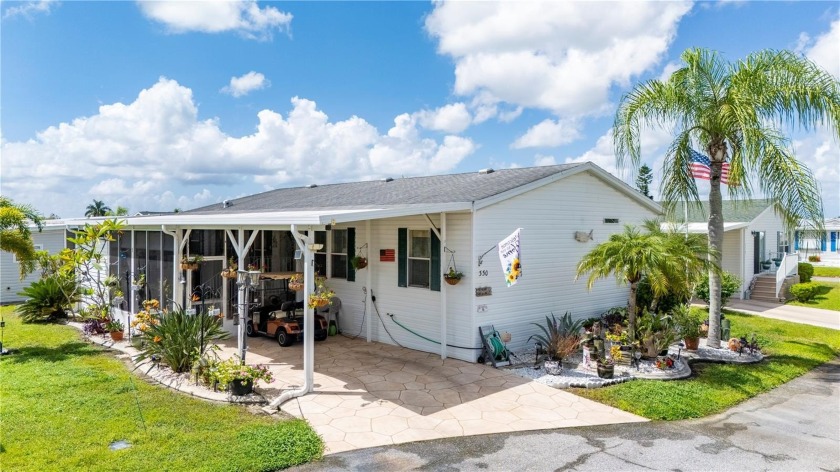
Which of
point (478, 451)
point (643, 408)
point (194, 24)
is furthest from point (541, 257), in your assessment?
point (194, 24)

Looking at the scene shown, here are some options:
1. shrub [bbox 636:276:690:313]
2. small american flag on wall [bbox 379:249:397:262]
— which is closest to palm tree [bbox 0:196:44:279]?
small american flag on wall [bbox 379:249:397:262]

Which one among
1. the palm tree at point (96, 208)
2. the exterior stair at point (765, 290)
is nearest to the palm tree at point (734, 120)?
the exterior stair at point (765, 290)

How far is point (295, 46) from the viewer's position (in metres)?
14.8

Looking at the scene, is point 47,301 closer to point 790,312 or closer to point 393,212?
point 393,212

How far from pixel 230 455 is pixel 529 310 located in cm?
680

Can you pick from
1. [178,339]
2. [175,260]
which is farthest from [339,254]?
[178,339]

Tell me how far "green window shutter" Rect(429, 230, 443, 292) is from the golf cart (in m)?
2.83

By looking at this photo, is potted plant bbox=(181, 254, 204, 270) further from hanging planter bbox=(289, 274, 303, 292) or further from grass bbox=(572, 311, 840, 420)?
grass bbox=(572, 311, 840, 420)

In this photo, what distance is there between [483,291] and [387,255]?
238 centimetres

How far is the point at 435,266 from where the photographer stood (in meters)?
9.59

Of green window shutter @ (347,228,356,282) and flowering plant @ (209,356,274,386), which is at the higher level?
green window shutter @ (347,228,356,282)

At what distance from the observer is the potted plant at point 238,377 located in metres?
7.02

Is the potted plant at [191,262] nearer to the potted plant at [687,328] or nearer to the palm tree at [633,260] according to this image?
the palm tree at [633,260]

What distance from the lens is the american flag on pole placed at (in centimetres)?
1010
